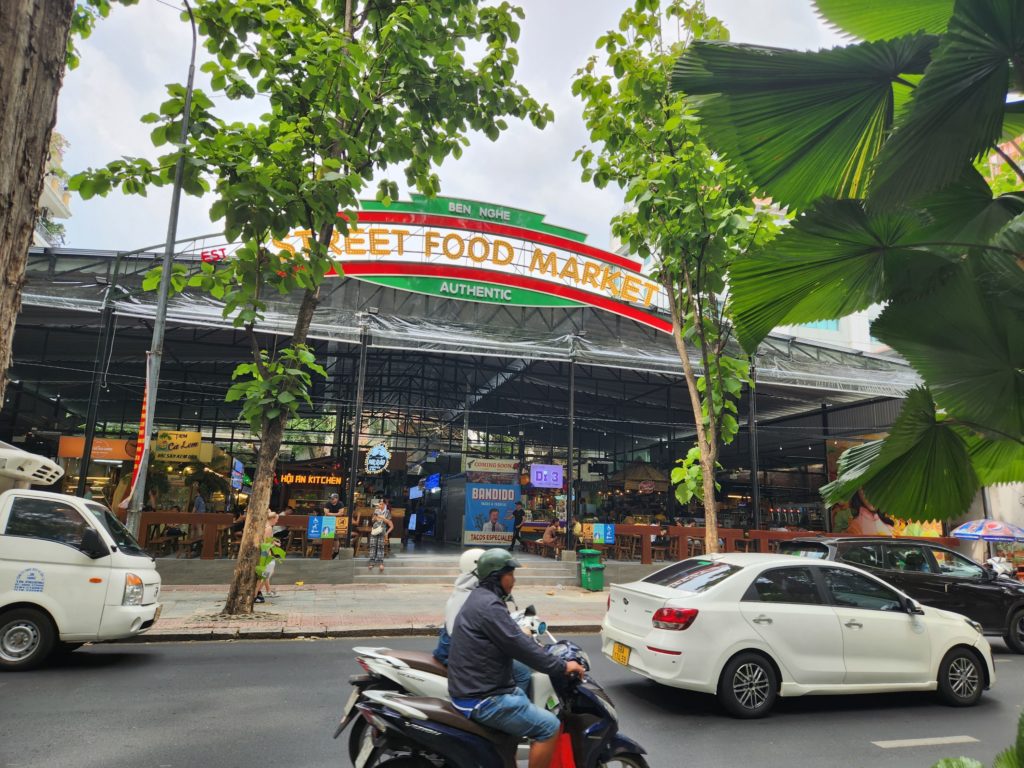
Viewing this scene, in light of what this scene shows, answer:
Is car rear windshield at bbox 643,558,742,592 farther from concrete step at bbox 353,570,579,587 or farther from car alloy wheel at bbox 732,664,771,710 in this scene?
concrete step at bbox 353,570,579,587

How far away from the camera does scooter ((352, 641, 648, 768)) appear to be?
132 inches

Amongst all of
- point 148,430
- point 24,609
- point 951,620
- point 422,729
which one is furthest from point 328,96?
point 951,620

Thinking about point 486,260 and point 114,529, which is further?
point 486,260

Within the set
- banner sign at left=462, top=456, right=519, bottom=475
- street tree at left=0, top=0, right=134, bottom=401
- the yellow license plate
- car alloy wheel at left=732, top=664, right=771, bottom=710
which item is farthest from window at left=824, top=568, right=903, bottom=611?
banner sign at left=462, top=456, right=519, bottom=475

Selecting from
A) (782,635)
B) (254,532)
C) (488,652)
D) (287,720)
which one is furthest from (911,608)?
(254,532)

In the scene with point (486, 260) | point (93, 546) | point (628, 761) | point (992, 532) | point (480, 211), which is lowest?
point (628, 761)

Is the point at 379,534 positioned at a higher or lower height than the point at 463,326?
lower

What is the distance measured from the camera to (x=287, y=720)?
5.52 metres

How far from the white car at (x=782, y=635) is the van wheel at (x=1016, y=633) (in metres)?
3.92

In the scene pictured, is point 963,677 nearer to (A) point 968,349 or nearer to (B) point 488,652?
(B) point 488,652

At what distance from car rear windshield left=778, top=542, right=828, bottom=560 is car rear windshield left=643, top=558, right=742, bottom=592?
2958 millimetres

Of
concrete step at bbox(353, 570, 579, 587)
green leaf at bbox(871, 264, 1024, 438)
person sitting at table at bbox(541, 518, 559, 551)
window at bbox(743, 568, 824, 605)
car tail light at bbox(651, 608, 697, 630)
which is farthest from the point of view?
person sitting at table at bbox(541, 518, 559, 551)

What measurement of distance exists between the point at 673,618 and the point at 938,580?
6.04 meters

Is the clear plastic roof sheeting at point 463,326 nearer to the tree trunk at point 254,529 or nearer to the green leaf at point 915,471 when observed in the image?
the tree trunk at point 254,529
